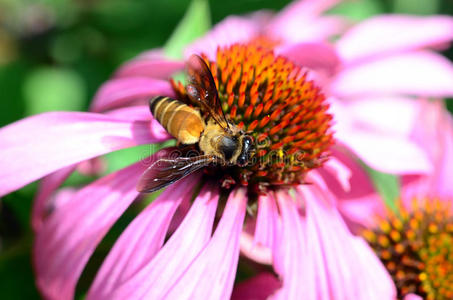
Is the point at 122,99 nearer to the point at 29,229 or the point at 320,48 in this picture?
the point at 29,229

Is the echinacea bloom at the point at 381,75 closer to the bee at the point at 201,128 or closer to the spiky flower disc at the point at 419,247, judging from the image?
the spiky flower disc at the point at 419,247

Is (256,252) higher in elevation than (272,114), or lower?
lower

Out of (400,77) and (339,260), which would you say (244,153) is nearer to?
(339,260)

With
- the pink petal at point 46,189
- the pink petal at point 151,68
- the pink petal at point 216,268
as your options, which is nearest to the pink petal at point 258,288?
the pink petal at point 216,268

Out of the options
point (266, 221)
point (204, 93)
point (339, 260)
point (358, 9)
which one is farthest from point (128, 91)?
point (358, 9)

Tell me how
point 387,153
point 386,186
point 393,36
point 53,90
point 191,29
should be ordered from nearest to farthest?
point 387,153 → point 386,186 → point 191,29 → point 393,36 → point 53,90

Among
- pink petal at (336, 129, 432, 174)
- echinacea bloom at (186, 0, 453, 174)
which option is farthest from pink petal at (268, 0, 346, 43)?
pink petal at (336, 129, 432, 174)
